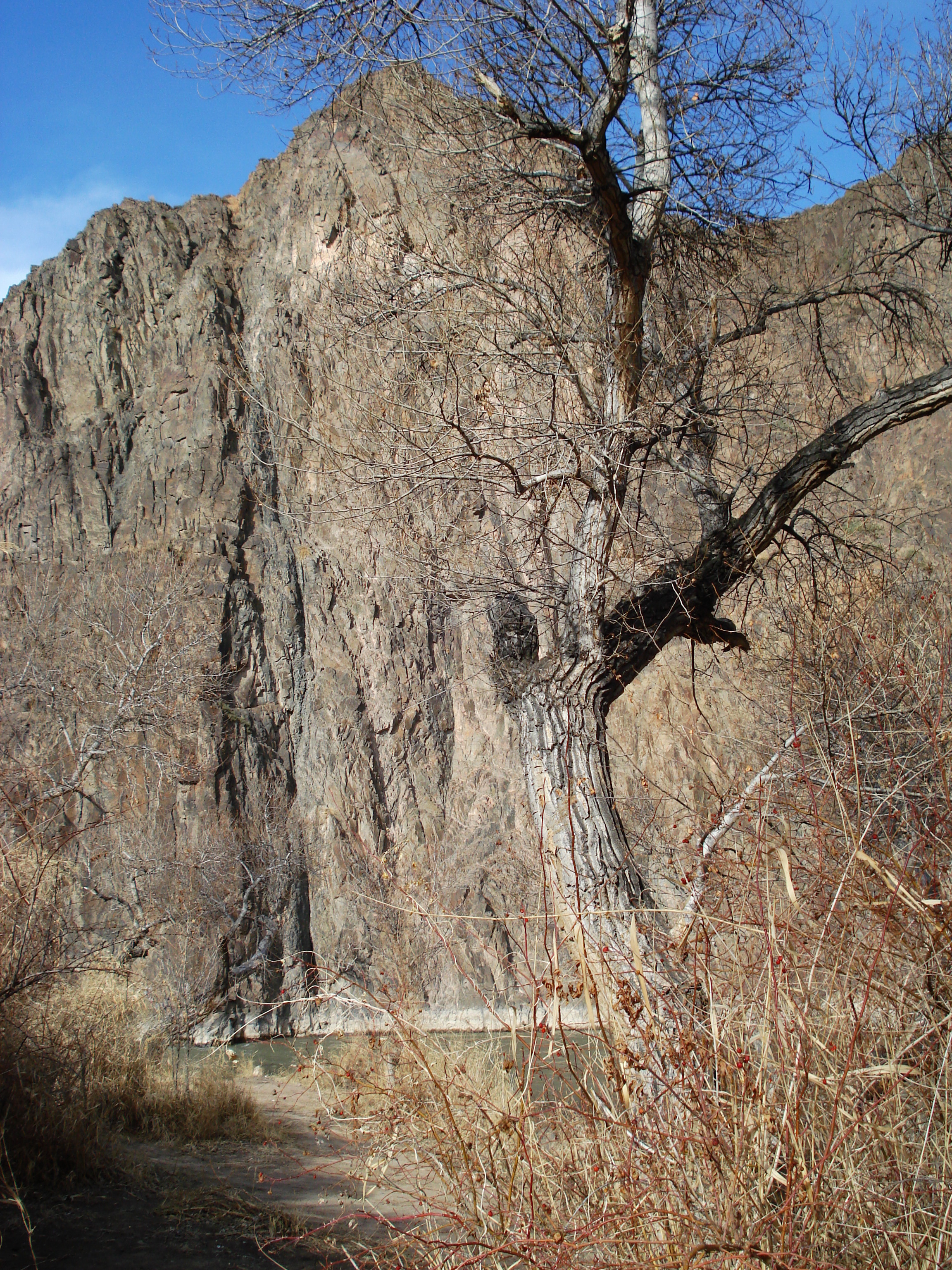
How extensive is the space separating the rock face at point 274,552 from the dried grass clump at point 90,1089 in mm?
10930

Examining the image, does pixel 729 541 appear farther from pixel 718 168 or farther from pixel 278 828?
pixel 278 828

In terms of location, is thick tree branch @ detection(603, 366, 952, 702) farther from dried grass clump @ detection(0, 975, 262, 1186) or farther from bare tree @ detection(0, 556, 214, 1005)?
bare tree @ detection(0, 556, 214, 1005)

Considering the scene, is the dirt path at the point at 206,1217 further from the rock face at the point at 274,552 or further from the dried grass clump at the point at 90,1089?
the rock face at the point at 274,552

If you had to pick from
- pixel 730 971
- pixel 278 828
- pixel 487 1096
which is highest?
pixel 730 971

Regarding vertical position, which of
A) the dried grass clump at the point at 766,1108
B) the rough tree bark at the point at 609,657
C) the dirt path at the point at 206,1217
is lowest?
the dirt path at the point at 206,1217

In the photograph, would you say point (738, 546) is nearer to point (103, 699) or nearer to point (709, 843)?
point (709, 843)

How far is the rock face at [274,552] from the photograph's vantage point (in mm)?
20828

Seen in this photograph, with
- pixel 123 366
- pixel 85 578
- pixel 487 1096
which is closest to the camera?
pixel 487 1096

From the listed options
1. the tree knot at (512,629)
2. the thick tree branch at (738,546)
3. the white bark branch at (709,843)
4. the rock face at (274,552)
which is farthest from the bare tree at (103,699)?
the white bark branch at (709,843)

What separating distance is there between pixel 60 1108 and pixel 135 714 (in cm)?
1171

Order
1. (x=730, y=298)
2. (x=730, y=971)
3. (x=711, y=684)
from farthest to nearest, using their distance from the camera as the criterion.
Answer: (x=711, y=684)
(x=730, y=298)
(x=730, y=971)

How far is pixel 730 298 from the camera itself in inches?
250

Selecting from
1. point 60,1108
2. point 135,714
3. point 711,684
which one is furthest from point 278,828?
point 60,1108

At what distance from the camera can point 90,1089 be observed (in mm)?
5184
